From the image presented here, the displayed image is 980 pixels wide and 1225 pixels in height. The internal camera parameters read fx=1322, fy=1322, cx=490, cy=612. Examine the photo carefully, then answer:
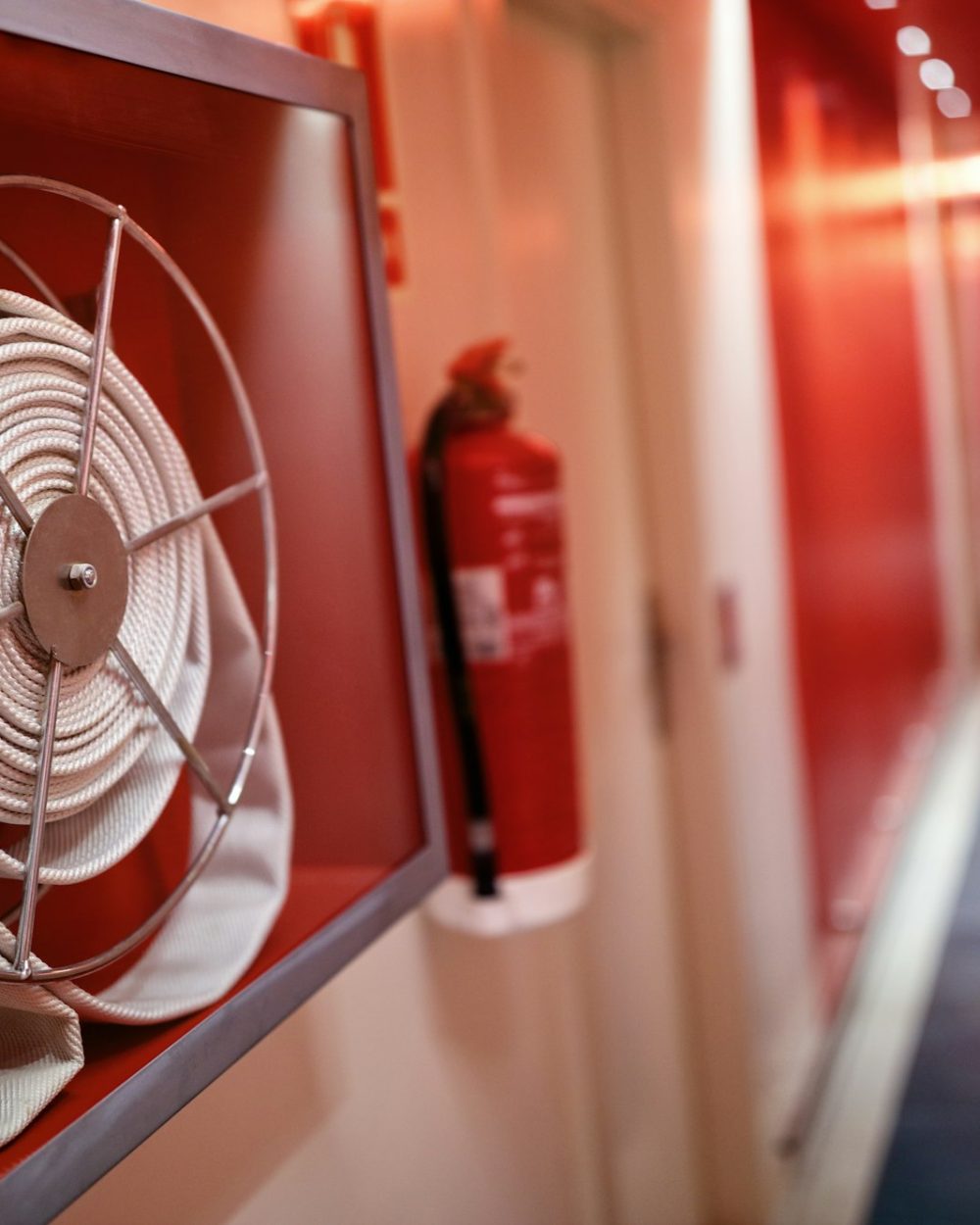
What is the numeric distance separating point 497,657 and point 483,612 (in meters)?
0.05

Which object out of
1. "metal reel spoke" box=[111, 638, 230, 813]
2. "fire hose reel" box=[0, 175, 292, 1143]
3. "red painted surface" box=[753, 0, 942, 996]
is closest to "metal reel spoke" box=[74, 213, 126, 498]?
"fire hose reel" box=[0, 175, 292, 1143]

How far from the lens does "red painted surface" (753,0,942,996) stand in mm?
2992

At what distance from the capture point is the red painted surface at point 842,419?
9.82ft

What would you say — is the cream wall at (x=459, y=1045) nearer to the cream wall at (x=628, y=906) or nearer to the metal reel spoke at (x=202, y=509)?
the cream wall at (x=628, y=906)

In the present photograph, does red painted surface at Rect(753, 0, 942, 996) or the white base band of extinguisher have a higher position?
red painted surface at Rect(753, 0, 942, 996)

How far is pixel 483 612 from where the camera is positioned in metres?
1.45

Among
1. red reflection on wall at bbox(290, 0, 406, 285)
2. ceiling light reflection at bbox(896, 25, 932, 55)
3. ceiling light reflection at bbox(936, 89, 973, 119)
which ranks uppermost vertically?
ceiling light reflection at bbox(896, 25, 932, 55)

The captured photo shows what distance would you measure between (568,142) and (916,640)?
122 inches

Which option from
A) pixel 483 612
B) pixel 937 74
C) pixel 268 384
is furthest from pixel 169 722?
pixel 937 74

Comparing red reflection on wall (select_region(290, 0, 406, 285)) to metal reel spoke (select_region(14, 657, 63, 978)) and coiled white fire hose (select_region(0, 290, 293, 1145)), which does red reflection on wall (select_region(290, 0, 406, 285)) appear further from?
metal reel spoke (select_region(14, 657, 63, 978))

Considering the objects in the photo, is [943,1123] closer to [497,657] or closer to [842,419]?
[497,657]

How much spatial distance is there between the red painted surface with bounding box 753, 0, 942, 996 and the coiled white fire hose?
2137 millimetres

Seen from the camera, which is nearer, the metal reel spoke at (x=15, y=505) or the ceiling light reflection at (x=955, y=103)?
the metal reel spoke at (x=15, y=505)

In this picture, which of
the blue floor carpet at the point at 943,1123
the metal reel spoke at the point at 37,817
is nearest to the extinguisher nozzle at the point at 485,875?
the metal reel spoke at the point at 37,817
